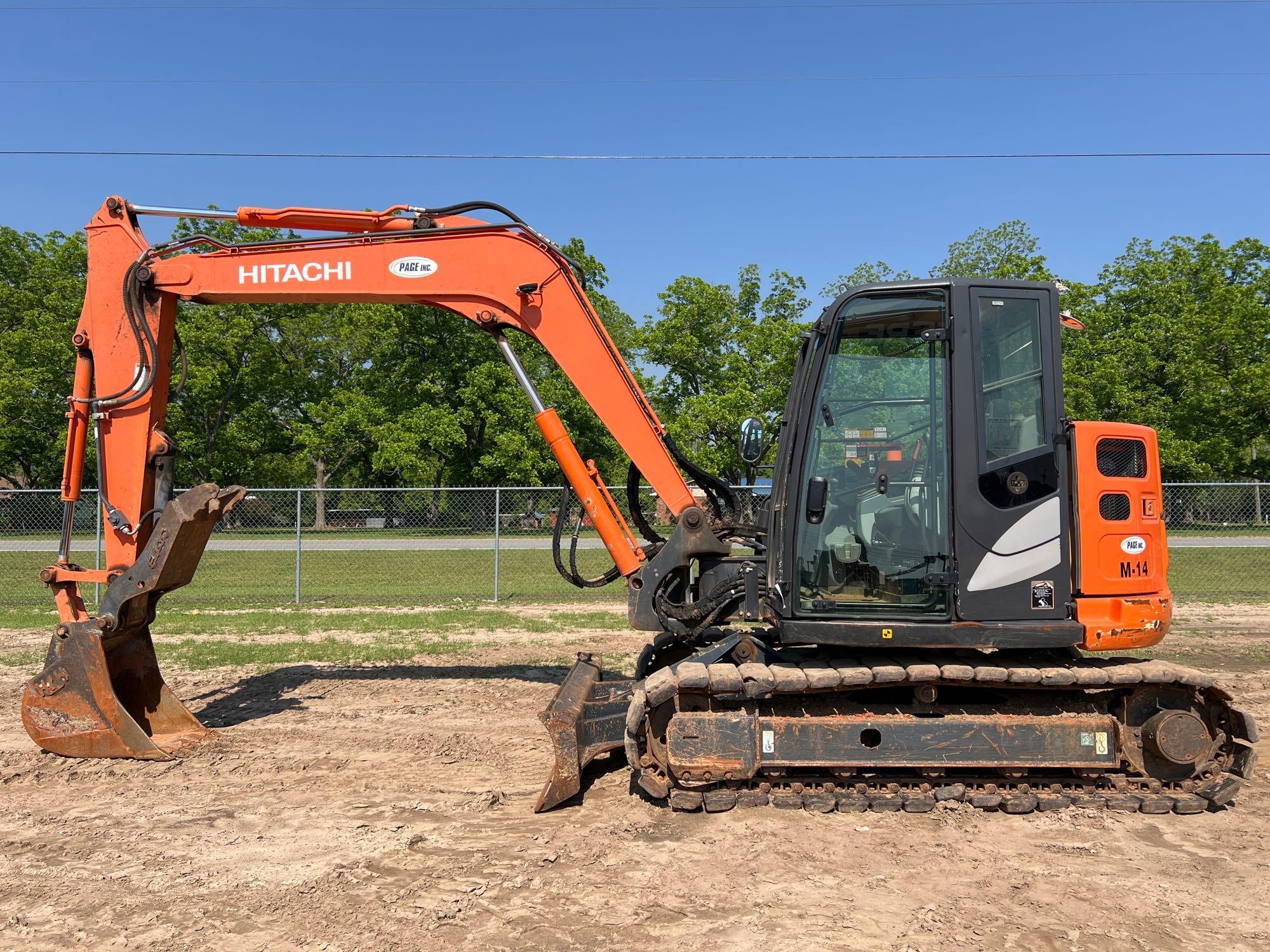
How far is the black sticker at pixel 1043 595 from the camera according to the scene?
5016 mm

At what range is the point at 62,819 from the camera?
4.99 meters

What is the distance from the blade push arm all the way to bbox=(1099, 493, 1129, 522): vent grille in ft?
8.85

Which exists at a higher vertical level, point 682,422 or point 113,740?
point 682,422

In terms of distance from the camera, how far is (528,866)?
434 cm

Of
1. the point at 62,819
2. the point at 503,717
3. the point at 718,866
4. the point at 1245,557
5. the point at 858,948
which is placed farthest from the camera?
the point at 1245,557

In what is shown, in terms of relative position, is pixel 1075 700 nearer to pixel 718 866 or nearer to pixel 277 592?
pixel 718 866

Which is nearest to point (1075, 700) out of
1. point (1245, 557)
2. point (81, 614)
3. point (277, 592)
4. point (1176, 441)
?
point (81, 614)

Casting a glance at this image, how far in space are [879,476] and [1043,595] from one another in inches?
45.4

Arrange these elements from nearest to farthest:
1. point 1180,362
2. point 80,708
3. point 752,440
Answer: point 752,440
point 80,708
point 1180,362

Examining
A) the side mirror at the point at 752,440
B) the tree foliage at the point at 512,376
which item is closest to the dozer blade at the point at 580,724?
the side mirror at the point at 752,440

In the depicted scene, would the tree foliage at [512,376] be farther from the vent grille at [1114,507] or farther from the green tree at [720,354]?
the vent grille at [1114,507]

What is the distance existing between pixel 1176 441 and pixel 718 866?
2985 cm

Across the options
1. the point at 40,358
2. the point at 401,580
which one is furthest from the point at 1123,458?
the point at 40,358

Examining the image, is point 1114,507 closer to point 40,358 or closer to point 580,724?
point 580,724
